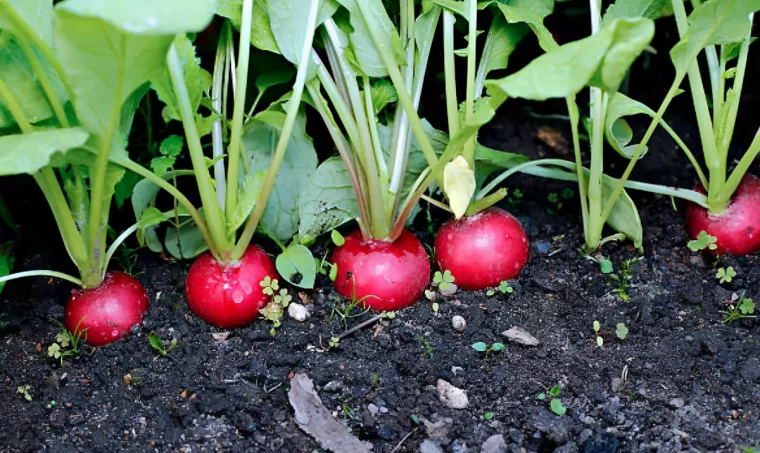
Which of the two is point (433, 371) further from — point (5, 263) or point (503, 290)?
point (5, 263)

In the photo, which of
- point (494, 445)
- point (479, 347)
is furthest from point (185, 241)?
point (494, 445)

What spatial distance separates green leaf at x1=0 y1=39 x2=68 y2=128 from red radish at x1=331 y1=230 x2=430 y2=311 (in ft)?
1.85

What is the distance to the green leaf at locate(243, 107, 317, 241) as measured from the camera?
4.95ft

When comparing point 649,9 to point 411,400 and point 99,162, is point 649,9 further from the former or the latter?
point 99,162

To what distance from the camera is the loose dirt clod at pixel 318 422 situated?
1.17m

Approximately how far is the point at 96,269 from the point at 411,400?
60 cm

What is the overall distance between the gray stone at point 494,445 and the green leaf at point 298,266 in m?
0.43

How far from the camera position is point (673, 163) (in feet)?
5.77

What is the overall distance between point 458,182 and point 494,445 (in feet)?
1.42

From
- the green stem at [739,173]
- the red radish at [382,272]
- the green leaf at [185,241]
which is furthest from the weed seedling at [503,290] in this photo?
the green leaf at [185,241]

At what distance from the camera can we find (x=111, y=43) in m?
1.06

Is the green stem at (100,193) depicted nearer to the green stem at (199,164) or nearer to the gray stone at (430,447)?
the green stem at (199,164)

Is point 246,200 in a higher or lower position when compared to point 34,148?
lower

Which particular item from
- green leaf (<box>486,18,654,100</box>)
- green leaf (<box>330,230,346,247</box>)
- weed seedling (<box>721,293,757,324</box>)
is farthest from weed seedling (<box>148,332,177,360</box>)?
weed seedling (<box>721,293,757,324</box>)
